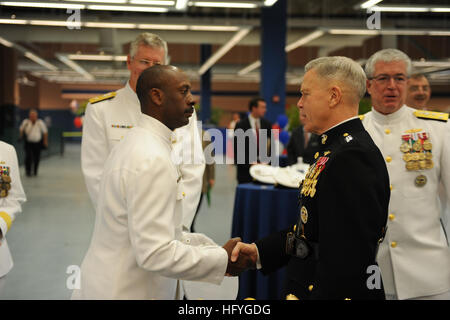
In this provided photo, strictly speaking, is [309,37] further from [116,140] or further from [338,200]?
[338,200]

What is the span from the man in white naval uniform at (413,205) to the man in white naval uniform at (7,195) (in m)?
1.79

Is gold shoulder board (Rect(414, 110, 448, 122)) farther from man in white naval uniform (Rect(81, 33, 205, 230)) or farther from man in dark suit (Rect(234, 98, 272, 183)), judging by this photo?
man in dark suit (Rect(234, 98, 272, 183))

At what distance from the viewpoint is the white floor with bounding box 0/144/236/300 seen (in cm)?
447

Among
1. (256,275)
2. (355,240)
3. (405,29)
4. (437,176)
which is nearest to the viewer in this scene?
(355,240)

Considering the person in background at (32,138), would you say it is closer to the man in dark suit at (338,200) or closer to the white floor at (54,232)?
the white floor at (54,232)

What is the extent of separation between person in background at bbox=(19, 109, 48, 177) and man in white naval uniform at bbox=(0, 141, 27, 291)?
9.38 m

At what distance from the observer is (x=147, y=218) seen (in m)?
1.41

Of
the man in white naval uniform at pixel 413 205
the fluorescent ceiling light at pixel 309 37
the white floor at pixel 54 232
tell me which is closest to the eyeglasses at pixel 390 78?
the man in white naval uniform at pixel 413 205

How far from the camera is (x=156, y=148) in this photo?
1.53 meters

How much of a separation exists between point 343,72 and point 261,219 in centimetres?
242

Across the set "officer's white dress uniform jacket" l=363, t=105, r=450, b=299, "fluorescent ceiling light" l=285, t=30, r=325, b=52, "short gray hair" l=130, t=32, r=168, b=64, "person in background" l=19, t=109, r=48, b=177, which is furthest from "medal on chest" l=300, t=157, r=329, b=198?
"fluorescent ceiling light" l=285, t=30, r=325, b=52
